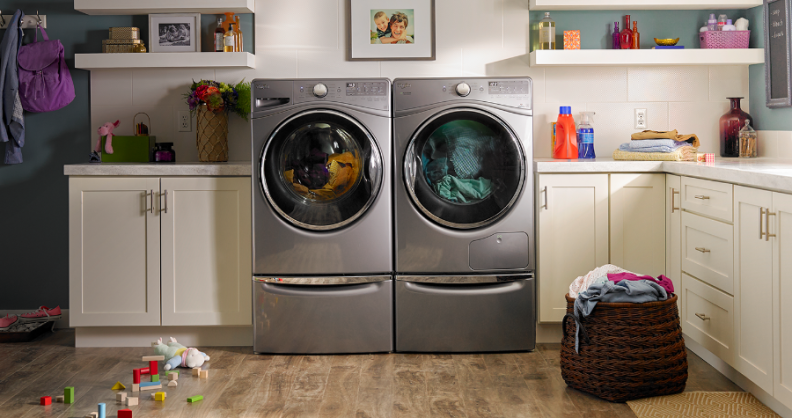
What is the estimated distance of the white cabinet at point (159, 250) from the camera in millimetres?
2936

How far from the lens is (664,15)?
3373mm

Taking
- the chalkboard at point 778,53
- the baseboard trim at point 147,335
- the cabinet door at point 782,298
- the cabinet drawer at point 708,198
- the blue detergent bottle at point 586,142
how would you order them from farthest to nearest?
the blue detergent bottle at point 586,142
the baseboard trim at point 147,335
the chalkboard at point 778,53
the cabinet drawer at point 708,198
the cabinet door at point 782,298

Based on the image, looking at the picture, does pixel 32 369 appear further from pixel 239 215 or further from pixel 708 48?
pixel 708 48

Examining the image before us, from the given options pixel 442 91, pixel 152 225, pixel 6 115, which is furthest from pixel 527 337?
pixel 6 115

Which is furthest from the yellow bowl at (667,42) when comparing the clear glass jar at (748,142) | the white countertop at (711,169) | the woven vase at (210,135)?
the woven vase at (210,135)

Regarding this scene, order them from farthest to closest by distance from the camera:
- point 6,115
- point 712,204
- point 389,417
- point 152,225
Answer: point 6,115 < point 152,225 < point 712,204 < point 389,417

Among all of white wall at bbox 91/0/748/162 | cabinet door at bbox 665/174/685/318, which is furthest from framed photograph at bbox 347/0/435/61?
cabinet door at bbox 665/174/685/318

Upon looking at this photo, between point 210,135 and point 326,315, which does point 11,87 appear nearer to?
point 210,135

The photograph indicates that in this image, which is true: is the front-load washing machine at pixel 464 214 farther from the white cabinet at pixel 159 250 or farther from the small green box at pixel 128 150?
the small green box at pixel 128 150

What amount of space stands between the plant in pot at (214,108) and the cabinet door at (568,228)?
1525 millimetres

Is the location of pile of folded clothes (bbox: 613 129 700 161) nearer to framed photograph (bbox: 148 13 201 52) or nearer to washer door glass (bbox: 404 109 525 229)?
washer door glass (bbox: 404 109 525 229)

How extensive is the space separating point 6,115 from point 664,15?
3.33 meters

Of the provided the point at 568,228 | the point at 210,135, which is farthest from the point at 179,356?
the point at 568,228

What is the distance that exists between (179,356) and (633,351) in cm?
177
